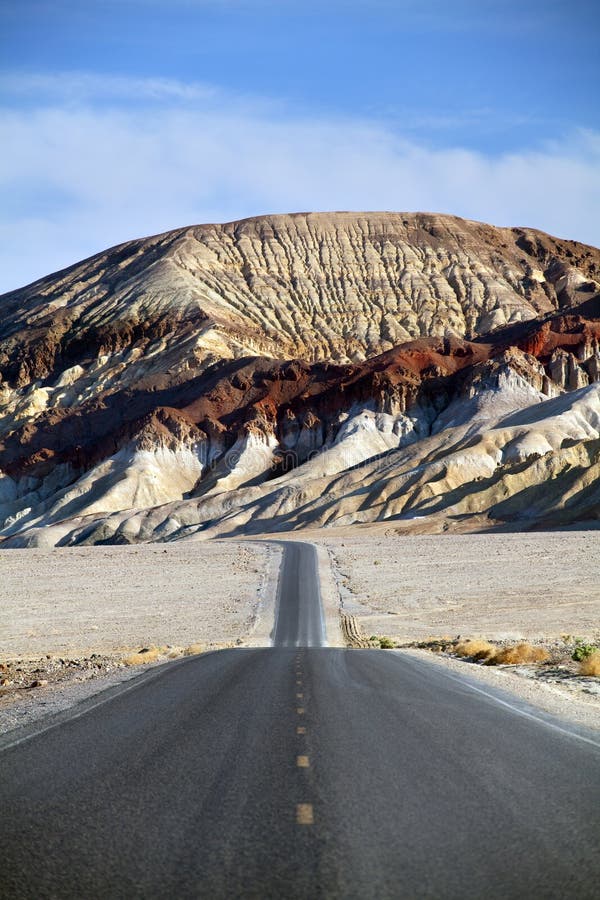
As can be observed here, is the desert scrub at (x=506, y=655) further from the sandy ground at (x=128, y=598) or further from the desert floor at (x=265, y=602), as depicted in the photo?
the sandy ground at (x=128, y=598)

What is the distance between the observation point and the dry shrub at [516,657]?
62.7 feet

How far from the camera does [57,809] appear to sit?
6254mm

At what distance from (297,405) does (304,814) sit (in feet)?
434

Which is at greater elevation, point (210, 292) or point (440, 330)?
point (210, 292)

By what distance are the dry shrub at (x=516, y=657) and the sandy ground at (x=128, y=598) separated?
13754mm

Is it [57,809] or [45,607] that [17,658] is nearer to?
[45,607]

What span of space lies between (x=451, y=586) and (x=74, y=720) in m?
37.3

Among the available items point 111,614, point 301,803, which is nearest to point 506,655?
point 301,803

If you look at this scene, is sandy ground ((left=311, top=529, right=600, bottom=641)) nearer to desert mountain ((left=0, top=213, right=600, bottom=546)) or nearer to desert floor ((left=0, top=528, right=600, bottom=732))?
desert floor ((left=0, top=528, right=600, bottom=732))

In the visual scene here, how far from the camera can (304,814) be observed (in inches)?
237

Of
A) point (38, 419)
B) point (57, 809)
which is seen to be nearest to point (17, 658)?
point (57, 809)

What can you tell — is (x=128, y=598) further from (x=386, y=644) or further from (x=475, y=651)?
(x=475, y=651)

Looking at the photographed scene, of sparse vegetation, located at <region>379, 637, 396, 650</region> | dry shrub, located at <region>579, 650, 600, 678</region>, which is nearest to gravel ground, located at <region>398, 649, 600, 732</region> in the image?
dry shrub, located at <region>579, 650, 600, 678</region>

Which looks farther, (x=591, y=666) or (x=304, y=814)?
(x=591, y=666)
